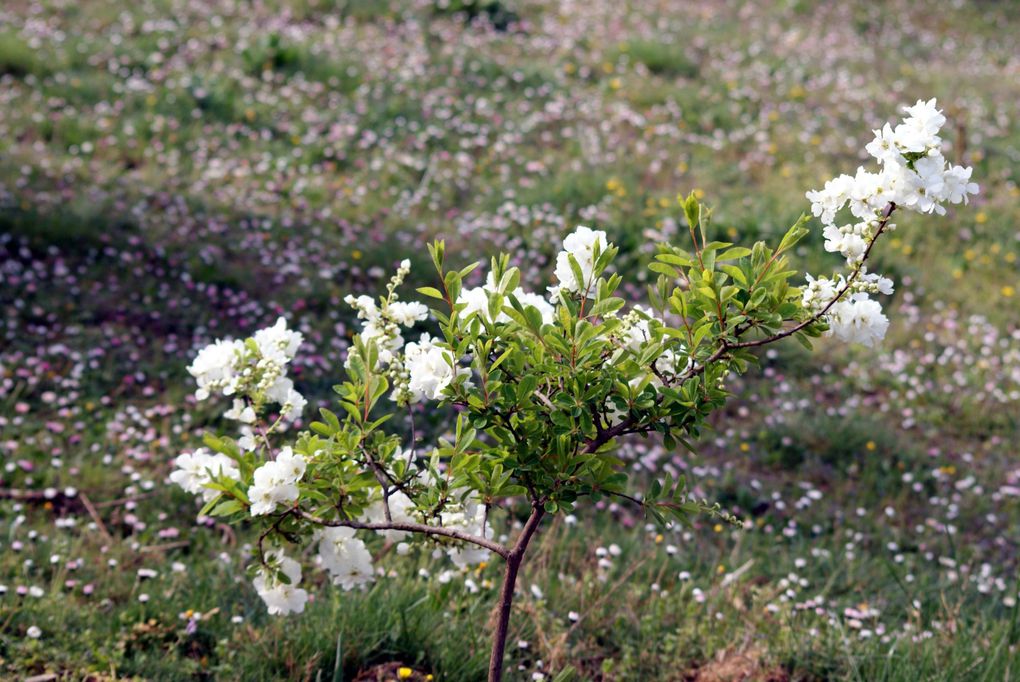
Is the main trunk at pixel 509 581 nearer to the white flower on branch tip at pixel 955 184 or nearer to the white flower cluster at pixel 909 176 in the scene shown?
the white flower cluster at pixel 909 176

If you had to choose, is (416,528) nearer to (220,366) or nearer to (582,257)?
(220,366)

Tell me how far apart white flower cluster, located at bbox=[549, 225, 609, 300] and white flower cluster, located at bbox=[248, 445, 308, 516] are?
681 millimetres

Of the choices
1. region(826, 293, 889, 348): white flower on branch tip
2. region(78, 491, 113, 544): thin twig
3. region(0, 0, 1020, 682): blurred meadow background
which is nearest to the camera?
region(826, 293, 889, 348): white flower on branch tip

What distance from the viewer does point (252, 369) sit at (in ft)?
7.16

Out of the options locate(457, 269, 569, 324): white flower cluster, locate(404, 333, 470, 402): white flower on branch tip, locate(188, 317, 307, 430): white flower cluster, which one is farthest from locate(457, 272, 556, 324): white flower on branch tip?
locate(188, 317, 307, 430): white flower cluster

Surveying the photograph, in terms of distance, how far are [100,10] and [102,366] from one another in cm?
616

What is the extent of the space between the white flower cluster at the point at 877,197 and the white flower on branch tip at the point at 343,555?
→ 1215 millimetres

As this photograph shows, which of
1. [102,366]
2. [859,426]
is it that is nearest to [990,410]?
[859,426]

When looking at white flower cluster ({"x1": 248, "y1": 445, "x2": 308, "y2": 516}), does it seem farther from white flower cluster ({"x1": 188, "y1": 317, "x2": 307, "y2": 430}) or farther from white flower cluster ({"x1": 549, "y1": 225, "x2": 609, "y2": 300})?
white flower cluster ({"x1": 549, "y1": 225, "x2": 609, "y2": 300})

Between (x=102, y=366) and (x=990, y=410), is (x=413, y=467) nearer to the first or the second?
(x=102, y=366)

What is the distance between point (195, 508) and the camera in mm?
4066

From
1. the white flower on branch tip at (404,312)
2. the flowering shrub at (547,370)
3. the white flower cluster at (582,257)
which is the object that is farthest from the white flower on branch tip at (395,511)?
the white flower cluster at (582,257)

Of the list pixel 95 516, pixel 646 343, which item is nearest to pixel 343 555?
pixel 646 343

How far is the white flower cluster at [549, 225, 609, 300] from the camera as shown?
204 cm
